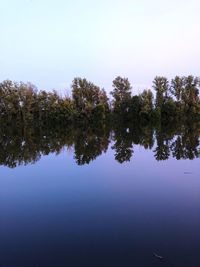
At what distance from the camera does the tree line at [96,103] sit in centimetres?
4800

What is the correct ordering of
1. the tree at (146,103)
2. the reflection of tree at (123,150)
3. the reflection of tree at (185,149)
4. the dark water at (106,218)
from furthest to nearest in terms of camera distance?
the tree at (146,103)
the reflection of tree at (123,150)
the reflection of tree at (185,149)
the dark water at (106,218)

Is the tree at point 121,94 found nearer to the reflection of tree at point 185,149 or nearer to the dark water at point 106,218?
the reflection of tree at point 185,149

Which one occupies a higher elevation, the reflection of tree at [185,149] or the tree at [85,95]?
the tree at [85,95]

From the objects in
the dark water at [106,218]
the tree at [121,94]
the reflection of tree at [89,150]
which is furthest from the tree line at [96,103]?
the dark water at [106,218]

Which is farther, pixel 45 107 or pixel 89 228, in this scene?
pixel 45 107

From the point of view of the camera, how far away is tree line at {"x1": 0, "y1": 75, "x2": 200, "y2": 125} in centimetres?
4800

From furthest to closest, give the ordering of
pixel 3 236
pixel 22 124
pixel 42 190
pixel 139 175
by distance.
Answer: pixel 22 124 < pixel 139 175 < pixel 42 190 < pixel 3 236

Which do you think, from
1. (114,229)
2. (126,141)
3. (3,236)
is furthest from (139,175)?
(126,141)

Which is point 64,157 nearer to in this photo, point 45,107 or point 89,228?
point 89,228

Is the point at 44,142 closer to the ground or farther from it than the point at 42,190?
farther from it

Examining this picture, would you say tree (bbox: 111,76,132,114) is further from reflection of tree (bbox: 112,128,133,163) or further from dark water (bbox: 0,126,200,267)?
dark water (bbox: 0,126,200,267)

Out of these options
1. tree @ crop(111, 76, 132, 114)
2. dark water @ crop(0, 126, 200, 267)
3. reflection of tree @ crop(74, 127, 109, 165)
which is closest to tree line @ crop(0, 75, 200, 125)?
tree @ crop(111, 76, 132, 114)

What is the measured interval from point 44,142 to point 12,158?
846cm

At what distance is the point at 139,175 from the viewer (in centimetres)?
A: 1602
